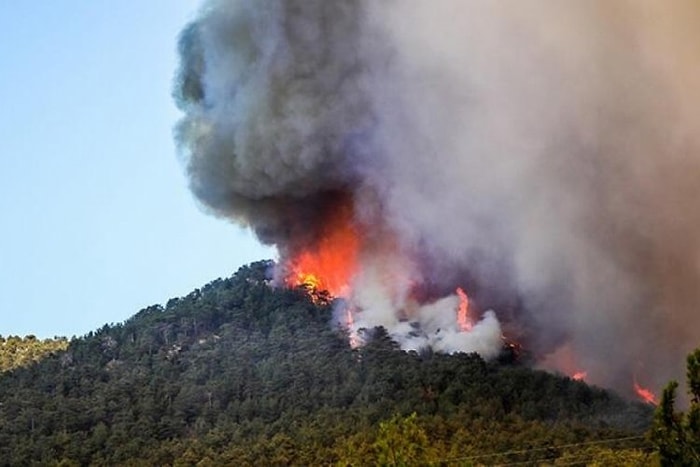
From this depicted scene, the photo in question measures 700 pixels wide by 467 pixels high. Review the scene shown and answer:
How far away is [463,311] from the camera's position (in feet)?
168

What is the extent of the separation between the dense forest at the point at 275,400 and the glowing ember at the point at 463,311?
289 centimetres

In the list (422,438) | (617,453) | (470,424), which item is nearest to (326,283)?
(470,424)

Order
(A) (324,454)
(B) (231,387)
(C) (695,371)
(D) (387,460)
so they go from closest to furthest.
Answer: (C) (695,371)
(D) (387,460)
(A) (324,454)
(B) (231,387)

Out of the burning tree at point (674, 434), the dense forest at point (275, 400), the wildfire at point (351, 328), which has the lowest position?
the burning tree at point (674, 434)

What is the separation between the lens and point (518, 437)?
32094mm

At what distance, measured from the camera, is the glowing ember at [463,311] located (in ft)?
163

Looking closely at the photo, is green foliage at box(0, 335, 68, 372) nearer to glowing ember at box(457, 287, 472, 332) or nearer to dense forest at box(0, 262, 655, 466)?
dense forest at box(0, 262, 655, 466)

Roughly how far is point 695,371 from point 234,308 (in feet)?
124

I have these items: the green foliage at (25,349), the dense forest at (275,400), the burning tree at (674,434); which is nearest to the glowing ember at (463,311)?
the dense forest at (275,400)

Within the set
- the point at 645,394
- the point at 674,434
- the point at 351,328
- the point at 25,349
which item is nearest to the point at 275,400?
the point at 351,328

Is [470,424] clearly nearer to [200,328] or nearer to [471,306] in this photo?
[471,306]

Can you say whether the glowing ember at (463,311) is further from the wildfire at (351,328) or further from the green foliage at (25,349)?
the green foliage at (25,349)

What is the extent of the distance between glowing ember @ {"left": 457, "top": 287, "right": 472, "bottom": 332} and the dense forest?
9.49 feet

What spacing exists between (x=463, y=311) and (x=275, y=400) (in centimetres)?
1332
